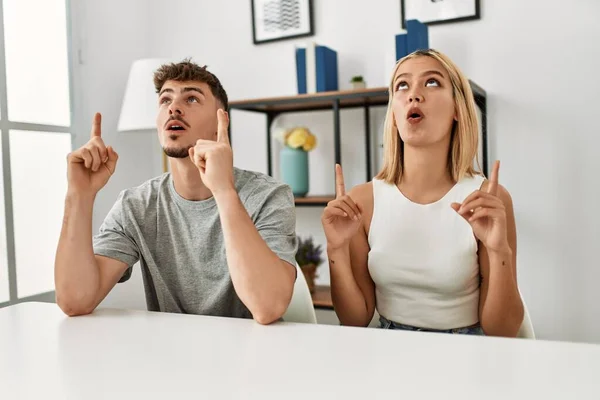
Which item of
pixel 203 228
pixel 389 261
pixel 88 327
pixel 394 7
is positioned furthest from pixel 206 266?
pixel 394 7

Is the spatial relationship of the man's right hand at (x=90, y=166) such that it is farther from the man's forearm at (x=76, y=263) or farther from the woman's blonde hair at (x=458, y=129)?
the woman's blonde hair at (x=458, y=129)

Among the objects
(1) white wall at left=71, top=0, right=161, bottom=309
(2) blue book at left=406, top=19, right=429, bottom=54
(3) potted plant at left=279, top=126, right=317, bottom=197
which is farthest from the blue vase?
(1) white wall at left=71, top=0, right=161, bottom=309

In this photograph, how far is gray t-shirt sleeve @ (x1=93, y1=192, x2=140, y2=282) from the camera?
1362mm

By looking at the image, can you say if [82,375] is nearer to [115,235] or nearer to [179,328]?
[179,328]

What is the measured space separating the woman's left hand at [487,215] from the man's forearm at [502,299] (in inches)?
1.8

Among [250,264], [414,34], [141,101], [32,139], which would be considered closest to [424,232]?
[250,264]

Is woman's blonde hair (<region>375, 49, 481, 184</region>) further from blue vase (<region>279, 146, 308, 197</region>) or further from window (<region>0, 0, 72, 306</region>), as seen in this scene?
window (<region>0, 0, 72, 306</region>)

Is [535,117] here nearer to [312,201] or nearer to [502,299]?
[312,201]

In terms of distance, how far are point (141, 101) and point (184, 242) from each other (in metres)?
1.42

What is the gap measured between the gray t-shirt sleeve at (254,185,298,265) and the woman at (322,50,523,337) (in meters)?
0.10

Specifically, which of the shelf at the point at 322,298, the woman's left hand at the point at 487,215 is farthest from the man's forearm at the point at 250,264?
the shelf at the point at 322,298

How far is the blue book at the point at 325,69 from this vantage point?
96.3 inches

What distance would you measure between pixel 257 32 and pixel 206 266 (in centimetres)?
180

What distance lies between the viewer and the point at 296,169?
103 inches
